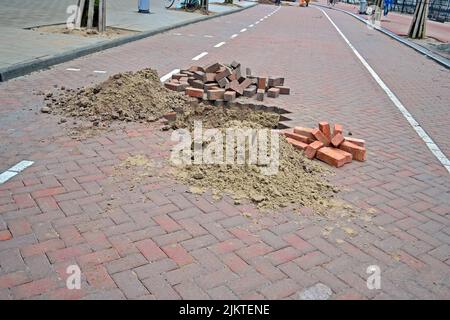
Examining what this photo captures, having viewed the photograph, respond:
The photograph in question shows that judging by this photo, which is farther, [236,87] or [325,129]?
[236,87]

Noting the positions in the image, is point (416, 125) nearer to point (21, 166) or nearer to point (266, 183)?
point (266, 183)

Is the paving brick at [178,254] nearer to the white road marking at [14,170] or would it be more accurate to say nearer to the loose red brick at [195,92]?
the white road marking at [14,170]

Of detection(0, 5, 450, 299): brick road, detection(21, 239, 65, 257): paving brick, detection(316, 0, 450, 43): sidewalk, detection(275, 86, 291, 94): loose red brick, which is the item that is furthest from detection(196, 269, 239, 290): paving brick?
detection(316, 0, 450, 43): sidewalk

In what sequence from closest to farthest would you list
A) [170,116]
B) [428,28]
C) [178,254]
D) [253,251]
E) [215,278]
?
[215,278]
[178,254]
[253,251]
[170,116]
[428,28]

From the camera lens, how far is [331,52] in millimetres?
15758

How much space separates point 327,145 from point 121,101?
3146mm

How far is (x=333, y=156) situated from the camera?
5.08 m

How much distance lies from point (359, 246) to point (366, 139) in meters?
3.08

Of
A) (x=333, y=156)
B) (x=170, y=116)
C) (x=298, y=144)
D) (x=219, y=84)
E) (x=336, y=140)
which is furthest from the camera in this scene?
(x=219, y=84)

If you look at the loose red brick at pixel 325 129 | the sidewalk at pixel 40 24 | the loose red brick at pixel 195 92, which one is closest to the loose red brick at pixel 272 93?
the loose red brick at pixel 195 92

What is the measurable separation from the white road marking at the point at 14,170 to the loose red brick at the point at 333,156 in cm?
337

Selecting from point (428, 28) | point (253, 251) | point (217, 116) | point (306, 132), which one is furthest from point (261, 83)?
point (428, 28)

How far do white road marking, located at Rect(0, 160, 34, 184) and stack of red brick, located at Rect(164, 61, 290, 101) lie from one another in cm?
327

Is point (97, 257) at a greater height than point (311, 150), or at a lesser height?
lesser
